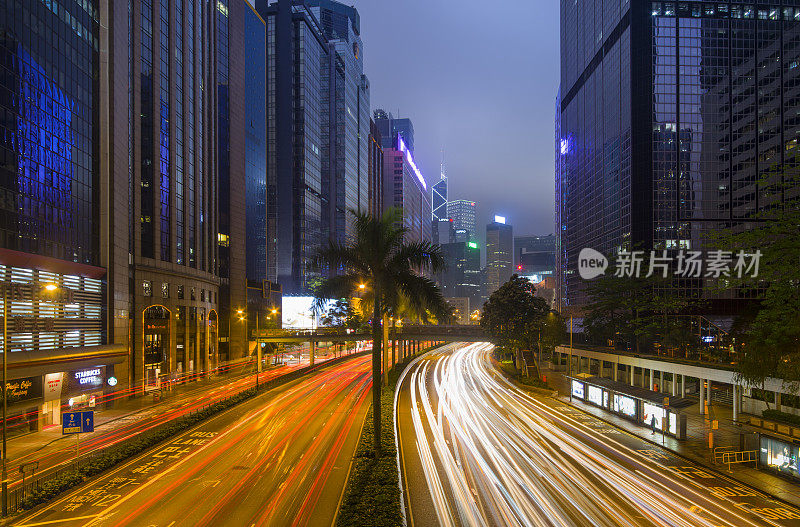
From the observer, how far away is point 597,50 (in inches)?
4609

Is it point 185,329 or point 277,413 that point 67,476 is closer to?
point 277,413

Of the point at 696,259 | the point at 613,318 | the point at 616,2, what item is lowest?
the point at 613,318

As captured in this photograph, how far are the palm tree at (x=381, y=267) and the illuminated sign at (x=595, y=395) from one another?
70.6 ft

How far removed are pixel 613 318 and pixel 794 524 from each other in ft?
131

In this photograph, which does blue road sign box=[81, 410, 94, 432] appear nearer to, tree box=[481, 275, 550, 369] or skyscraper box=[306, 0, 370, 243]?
tree box=[481, 275, 550, 369]

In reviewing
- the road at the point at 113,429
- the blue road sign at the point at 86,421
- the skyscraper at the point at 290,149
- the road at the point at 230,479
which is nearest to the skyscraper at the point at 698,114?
the skyscraper at the point at 290,149

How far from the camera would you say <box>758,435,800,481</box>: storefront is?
2098 centimetres

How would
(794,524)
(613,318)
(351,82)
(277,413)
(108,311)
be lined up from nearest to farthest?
(794,524), (277,413), (108,311), (613,318), (351,82)

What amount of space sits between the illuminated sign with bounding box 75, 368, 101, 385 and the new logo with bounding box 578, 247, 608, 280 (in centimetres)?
6424

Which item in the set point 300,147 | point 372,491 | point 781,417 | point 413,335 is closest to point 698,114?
point 413,335

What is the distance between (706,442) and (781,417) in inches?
230

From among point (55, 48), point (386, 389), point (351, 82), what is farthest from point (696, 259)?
point (351, 82)

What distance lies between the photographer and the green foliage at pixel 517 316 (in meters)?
57.7

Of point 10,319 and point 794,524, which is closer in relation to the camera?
point 794,524
